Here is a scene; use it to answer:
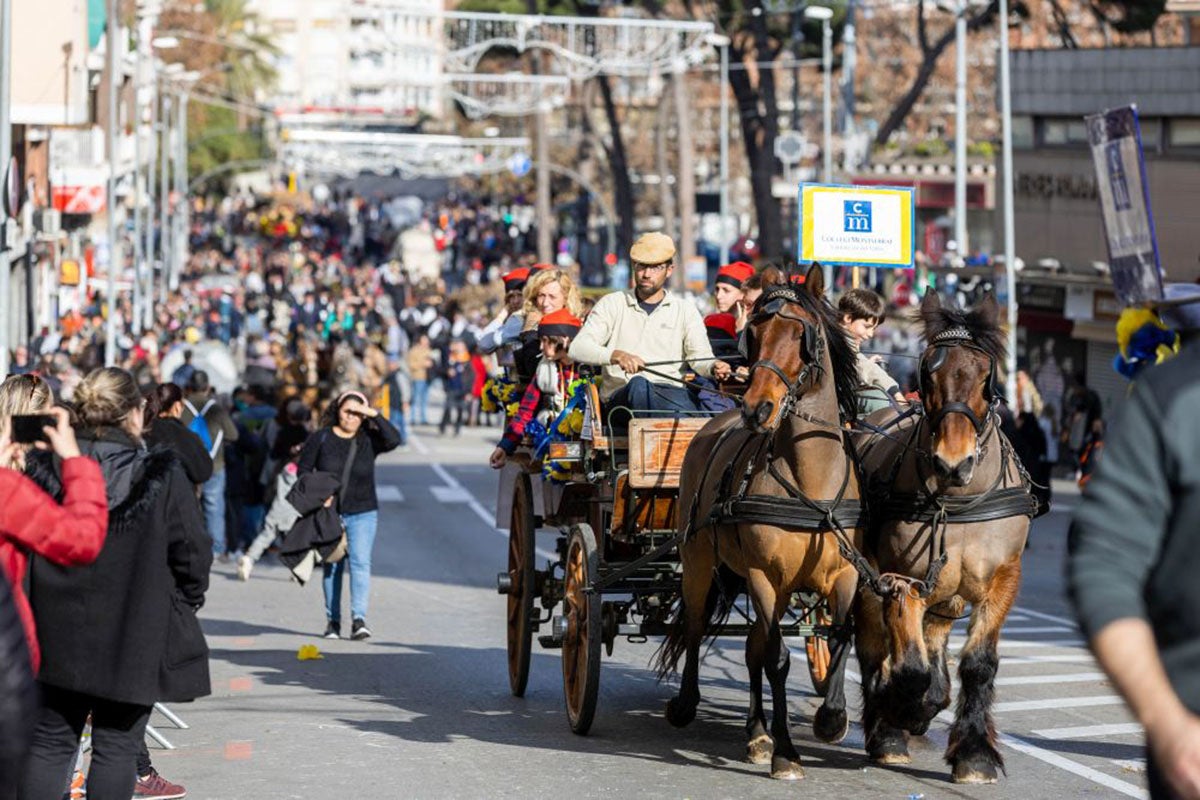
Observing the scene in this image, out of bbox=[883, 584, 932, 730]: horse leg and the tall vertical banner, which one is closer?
bbox=[883, 584, 932, 730]: horse leg

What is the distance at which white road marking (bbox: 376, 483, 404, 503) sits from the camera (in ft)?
101

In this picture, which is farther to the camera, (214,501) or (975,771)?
(214,501)

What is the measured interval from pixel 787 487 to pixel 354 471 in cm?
664

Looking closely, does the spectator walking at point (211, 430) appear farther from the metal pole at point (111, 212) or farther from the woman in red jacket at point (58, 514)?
the metal pole at point (111, 212)

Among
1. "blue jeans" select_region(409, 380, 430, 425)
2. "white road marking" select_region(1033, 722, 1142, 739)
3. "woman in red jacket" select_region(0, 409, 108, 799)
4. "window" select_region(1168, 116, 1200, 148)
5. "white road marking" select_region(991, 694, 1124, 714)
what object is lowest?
"blue jeans" select_region(409, 380, 430, 425)

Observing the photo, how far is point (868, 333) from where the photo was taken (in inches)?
461

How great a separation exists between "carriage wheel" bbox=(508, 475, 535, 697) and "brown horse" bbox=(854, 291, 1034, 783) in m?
2.86

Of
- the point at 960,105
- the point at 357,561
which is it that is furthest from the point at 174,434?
the point at 960,105

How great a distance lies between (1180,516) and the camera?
158 inches

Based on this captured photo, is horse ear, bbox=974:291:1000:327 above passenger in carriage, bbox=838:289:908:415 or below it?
above

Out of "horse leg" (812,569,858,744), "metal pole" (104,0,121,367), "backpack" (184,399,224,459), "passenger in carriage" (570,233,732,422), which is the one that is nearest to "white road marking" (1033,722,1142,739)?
"horse leg" (812,569,858,744)

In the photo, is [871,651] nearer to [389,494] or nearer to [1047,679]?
[1047,679]

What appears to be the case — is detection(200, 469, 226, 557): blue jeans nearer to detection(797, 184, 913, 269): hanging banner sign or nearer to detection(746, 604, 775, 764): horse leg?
detection(797, 184, 913, 269): hanging banner sign

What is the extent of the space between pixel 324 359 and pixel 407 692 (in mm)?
15690
